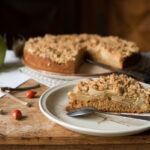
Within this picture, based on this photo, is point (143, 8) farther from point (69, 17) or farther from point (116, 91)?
point (116, 91)

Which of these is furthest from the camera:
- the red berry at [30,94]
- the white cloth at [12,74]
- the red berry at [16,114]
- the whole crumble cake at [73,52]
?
the whole crumble cake at [73,52]

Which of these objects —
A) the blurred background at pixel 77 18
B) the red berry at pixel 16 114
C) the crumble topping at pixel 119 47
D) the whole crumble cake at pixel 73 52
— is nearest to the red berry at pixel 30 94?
the red berry at pixel 16 114

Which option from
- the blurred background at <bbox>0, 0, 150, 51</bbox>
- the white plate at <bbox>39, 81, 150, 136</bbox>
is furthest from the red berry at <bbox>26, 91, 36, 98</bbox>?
the blurred background at <bbox>0, 0, 150, 51</bbox>

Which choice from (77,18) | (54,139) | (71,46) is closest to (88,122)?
(54,139)

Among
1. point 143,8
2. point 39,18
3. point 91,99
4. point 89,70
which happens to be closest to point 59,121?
point 91,99

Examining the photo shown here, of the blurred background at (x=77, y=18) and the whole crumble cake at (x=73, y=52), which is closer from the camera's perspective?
the whole crumble cake at (x=73, y=52)

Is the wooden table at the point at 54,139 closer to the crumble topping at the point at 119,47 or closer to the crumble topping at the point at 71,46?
the crumble topping at the point at 71,46
